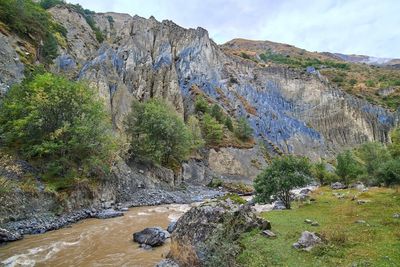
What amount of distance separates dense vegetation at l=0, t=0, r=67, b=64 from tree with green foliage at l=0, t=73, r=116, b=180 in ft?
88.7

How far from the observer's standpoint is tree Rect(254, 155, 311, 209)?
26.0m

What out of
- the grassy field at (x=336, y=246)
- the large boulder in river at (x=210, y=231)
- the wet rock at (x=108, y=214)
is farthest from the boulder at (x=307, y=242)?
the wet rock at (x=108, y=214)

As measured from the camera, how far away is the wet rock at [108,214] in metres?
27.4

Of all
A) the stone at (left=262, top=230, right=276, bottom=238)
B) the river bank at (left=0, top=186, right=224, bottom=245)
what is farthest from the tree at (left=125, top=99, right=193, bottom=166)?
the stone at (left=262, top=230, right=276, bottom=238)

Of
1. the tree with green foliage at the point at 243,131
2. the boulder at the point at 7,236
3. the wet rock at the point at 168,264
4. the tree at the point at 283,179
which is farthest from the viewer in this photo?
the tree with green foliage at the point at 243,131

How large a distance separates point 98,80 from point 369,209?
178 feet

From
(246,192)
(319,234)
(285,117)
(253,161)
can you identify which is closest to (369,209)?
(319,234)

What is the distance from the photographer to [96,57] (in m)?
70.6

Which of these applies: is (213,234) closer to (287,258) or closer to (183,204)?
(287,258)

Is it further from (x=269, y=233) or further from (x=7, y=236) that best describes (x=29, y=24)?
(x=269, y=233)

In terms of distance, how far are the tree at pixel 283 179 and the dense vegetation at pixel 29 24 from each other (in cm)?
4859

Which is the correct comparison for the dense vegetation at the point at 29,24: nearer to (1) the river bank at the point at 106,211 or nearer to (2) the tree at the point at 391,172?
(1) the river bank at the point at 106,211

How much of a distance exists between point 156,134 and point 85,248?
103ft

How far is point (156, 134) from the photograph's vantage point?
49.6 metres
